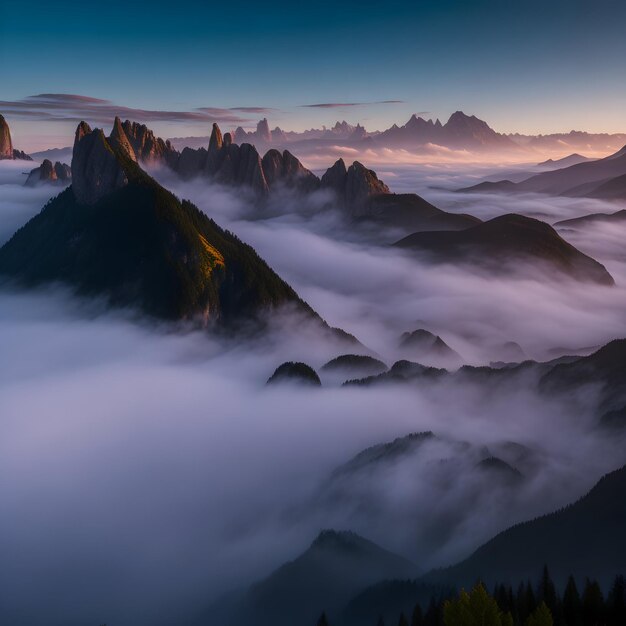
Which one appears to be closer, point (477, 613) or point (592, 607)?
point (477, 613)

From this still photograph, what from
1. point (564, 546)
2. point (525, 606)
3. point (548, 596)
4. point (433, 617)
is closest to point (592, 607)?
point (548, 596)

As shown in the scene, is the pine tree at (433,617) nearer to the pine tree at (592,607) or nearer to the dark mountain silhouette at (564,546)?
the pine tree at (592,607)

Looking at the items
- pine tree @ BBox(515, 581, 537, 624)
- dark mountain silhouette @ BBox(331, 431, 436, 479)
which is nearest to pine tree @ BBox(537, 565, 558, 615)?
pine tree @ BBox(515, 581, 537, 624)

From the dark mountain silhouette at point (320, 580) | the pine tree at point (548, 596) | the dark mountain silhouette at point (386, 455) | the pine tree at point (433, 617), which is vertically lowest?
the dark mountain silhouette at point (320, 580)

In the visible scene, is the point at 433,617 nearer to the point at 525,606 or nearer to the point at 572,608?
the point at 525,606

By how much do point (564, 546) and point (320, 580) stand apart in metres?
63.4

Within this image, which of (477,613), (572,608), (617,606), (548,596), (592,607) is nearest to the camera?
(477,613)

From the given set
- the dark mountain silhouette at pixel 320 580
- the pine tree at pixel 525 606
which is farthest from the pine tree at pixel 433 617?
the dark mountain silhouette at pixel 320 580

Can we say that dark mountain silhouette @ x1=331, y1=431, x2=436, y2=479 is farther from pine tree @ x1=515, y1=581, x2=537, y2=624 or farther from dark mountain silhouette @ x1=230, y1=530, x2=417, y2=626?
pine tree @ x1=515, y1=581, x2=537, y2=624

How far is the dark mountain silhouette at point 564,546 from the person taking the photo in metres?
129

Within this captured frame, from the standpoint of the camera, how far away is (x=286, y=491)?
18975cm

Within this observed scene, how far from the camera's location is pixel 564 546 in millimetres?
136250

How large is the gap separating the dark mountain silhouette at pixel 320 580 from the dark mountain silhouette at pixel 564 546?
62.5 feet

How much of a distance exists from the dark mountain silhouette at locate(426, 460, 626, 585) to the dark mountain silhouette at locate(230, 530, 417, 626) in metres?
19.1
